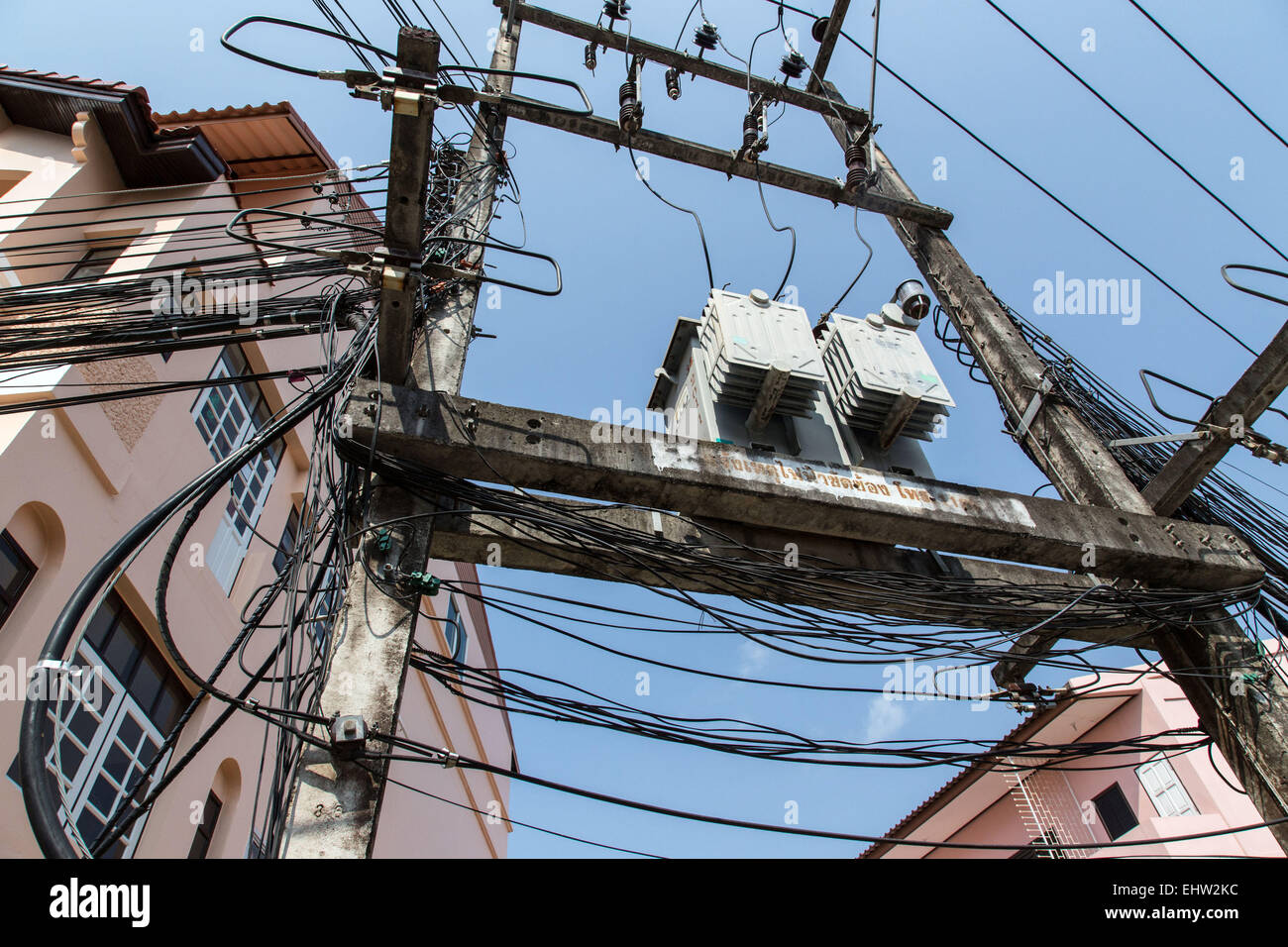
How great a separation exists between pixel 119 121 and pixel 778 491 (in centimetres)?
781

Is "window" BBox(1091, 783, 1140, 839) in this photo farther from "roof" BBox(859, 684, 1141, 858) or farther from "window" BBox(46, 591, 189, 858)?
"window" BBox(46, 591, 189, 858)

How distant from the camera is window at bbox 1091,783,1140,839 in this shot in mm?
12992

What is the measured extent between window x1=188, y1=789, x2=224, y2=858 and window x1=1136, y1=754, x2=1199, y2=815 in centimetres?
1245

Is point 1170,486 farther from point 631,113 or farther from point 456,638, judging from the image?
point 456,638

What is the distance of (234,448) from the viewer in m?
7.76

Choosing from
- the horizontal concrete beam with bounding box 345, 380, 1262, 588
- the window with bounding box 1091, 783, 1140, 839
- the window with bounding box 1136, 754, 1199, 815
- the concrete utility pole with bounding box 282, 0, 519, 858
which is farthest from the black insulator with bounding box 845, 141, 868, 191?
the window with bounding box 1091, 783, 1140, 839

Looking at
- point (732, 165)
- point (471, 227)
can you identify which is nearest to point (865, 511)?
point (471, 227)

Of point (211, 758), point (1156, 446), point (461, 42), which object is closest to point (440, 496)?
point (461, 42)

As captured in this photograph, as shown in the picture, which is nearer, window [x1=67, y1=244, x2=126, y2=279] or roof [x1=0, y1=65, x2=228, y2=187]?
window [x1=67, y1=244, x2=126, y2=279]

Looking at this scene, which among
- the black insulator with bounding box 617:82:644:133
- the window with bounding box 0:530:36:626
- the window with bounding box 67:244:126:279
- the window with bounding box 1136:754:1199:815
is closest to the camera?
the black insulator with bounding box 617:82:644:133

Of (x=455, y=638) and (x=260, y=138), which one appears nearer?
(x=260, y=138)

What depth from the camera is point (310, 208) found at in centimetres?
944

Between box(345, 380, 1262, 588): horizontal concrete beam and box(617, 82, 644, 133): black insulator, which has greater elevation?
box(617, 82, 644, 133): black insulator
